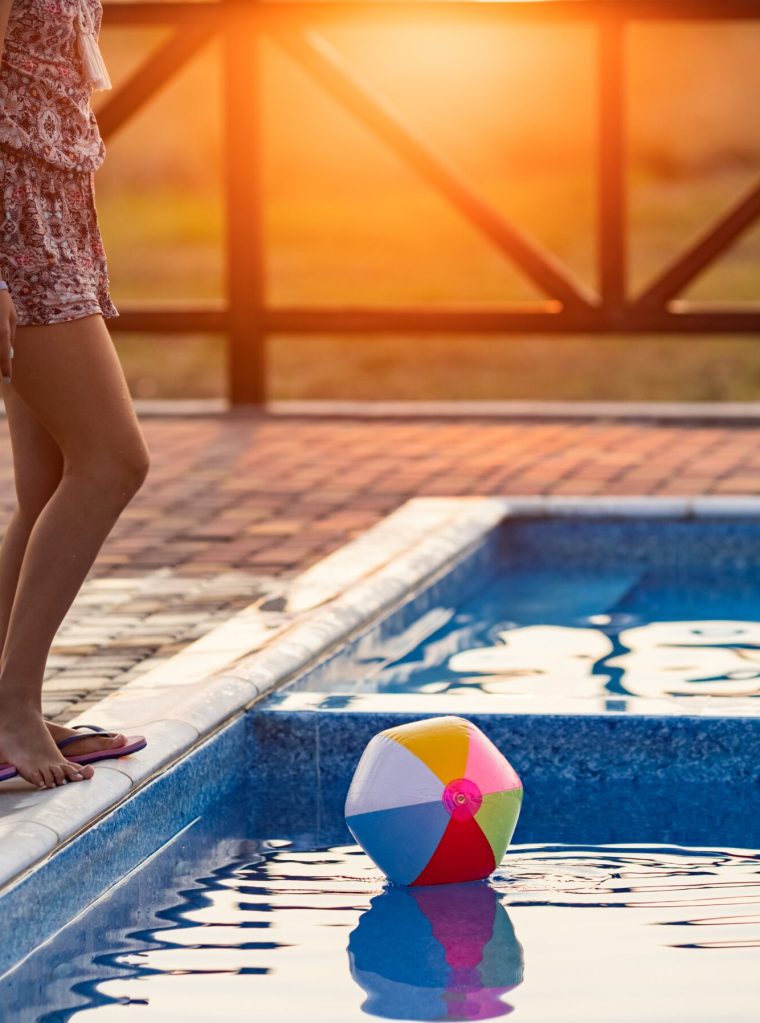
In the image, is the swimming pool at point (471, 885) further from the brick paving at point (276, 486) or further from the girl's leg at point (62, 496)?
the brick paving at point (276, 486)

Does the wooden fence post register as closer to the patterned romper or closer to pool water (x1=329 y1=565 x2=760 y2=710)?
pool water (x1=329 y1=565 x2=760 y2=710)

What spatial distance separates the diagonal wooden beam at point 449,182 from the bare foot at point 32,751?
5766mm

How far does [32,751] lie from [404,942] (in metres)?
0.70

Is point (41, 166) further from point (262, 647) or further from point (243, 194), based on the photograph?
point (243, 194)

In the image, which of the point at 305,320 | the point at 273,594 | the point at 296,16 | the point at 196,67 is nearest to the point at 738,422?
the point at 305,320

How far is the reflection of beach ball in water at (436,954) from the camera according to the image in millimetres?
2670

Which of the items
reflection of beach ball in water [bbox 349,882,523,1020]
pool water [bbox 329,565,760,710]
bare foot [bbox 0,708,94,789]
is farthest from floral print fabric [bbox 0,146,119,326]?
pool water [bbox 329,565,760,710]

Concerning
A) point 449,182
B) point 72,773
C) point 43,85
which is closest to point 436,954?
point 72,773

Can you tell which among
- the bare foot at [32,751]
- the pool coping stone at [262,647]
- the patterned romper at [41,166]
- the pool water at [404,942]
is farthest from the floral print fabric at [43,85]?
the pool water at [404,942]

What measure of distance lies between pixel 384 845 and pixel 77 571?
0.70m

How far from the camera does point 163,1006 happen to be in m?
2.66

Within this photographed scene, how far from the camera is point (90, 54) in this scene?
3.01 metres

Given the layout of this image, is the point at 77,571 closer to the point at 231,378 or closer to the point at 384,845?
the point at 384,845

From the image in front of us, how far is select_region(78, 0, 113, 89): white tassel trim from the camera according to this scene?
3008mm
